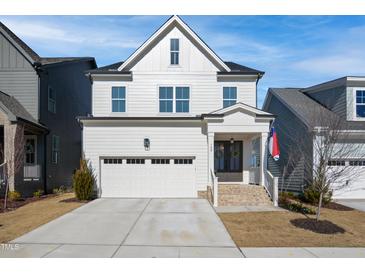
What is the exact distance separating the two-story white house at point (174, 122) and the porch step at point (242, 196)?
10cm

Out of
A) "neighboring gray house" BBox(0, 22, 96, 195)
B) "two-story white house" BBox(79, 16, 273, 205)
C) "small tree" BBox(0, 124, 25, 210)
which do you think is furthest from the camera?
"two-story white house" BBox(79, 16, 273, 205)

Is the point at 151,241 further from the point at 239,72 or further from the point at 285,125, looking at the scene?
the point at 285,125

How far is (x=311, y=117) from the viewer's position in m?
18.5

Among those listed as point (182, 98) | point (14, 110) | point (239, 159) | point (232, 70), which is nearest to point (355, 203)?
point (239, 159)

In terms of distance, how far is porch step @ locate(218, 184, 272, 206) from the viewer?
53.8ft

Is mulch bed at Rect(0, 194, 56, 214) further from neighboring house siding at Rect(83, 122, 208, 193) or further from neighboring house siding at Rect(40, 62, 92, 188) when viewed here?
neighboring house siding at Rect(83, 122, 208, 193)

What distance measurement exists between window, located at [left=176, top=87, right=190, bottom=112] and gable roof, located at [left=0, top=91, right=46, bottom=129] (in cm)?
797

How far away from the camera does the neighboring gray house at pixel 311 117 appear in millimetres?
19219

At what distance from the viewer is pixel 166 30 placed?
19906 millimetres

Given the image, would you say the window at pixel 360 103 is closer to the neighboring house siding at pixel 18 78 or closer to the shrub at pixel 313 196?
the shrub at pixel 313 196

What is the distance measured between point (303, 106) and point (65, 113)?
16425mm

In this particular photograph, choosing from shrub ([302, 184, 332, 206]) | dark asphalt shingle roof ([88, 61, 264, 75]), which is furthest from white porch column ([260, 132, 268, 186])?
dark asphalt shingle roof ([88, 61, 264, 75])

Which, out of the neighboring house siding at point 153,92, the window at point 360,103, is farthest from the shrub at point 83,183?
the window at point 360,103

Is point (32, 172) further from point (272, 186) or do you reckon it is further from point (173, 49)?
point (272, 186)
